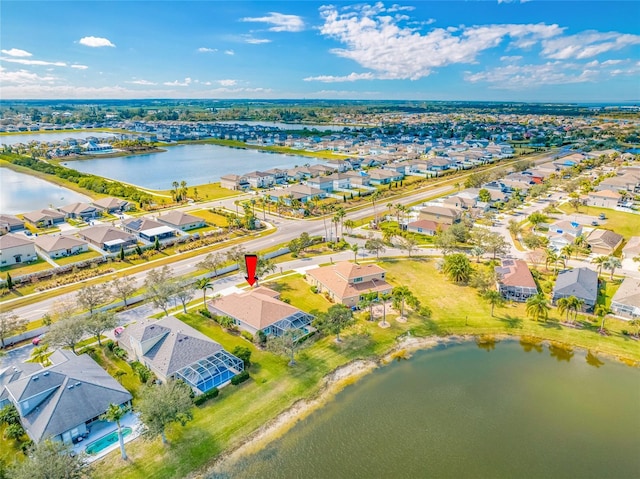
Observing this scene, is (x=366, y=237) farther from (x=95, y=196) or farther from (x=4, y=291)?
(x=95, y=196)

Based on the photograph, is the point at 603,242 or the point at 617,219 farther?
the point at 617,219

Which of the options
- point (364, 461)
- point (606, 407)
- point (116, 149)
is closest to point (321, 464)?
point (364, 461)

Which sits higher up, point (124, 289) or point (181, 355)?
point (124, 289)

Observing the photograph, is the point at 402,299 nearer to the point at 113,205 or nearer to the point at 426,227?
the point at 426,227

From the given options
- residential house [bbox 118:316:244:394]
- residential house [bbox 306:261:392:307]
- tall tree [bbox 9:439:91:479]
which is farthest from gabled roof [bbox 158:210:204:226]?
tall tree [bbox 9:439:91:479]

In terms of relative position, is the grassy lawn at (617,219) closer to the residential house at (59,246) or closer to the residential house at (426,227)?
the residential house at (426,227)

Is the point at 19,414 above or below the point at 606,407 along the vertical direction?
above

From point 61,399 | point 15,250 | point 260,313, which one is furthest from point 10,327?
point 15,250
